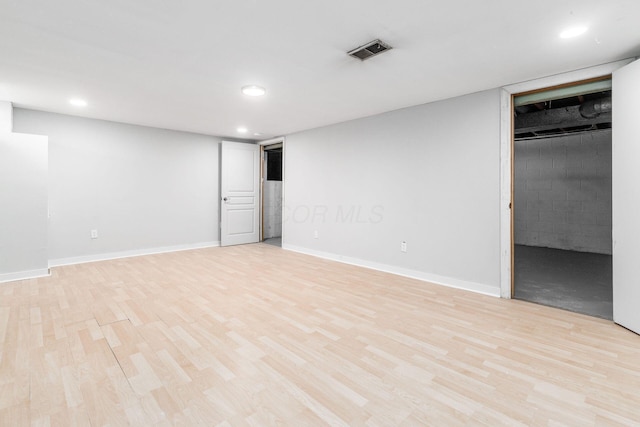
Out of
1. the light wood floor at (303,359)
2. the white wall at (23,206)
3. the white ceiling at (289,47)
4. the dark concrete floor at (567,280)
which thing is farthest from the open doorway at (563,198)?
the white wall at (23,206)

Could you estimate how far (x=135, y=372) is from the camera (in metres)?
1.80

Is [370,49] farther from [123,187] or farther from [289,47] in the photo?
[123,187]

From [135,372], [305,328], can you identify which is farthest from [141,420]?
[305,328]

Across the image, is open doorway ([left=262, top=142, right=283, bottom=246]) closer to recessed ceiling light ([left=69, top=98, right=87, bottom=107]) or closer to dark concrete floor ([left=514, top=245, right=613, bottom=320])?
recessed ceiling light ([left=69, top=98, right=87, bottom=107])

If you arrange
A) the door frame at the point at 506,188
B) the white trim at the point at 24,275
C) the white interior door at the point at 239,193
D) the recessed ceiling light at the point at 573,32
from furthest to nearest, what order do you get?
the white interior door at the point at 239,193, the white trim at the point at 24,275, the door frame at the point at 506,188, the recessed ceiling light at the point at 573,32

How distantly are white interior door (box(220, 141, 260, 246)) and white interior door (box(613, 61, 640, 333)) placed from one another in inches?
223

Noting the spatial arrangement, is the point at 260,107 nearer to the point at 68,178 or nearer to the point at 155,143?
the point at 155,143

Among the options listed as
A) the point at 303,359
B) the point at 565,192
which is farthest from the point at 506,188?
the point at 565,192

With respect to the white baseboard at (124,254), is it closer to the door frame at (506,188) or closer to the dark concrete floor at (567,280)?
the door frame at (506,188)

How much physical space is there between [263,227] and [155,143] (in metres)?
2.81

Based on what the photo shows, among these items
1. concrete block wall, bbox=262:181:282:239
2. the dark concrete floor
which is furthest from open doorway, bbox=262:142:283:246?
the dark concrete floor

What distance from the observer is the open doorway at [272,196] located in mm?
7215

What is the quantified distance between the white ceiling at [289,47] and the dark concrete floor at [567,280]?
2.29 metres

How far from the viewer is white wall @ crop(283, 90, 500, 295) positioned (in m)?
3.33
